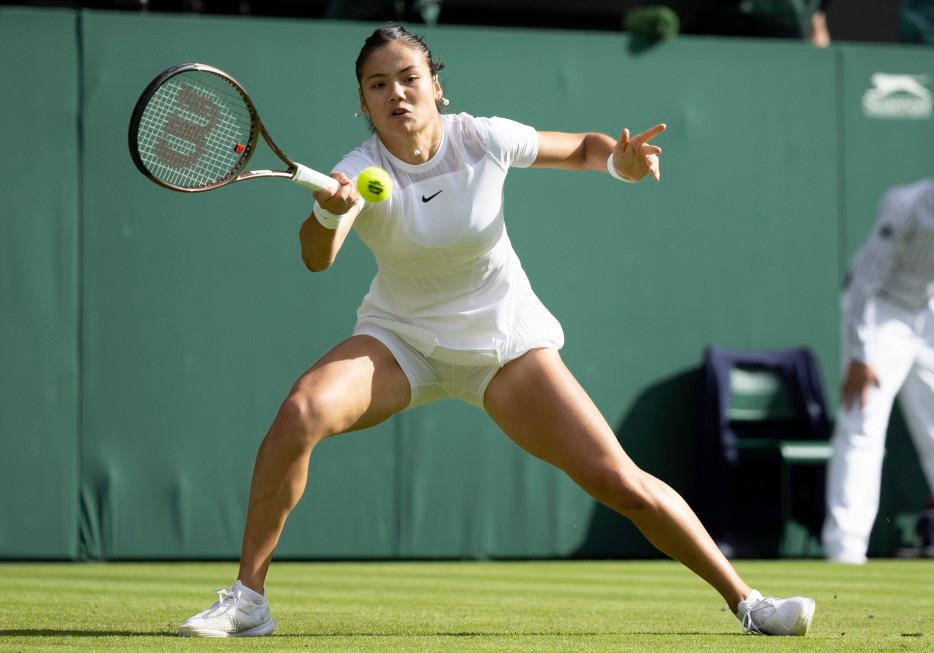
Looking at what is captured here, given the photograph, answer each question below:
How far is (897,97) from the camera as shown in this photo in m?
8.66

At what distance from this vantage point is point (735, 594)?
13.9 ft

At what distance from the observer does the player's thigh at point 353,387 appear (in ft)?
13.3

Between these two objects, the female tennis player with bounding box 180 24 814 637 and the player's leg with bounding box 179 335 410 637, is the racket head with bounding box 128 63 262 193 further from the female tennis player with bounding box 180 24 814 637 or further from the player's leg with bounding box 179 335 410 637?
the player's leg with bounding box 179 335 410 637

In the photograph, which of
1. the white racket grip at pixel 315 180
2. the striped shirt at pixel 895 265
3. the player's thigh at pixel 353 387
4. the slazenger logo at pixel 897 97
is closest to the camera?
the white racket grip at pixel 315 180

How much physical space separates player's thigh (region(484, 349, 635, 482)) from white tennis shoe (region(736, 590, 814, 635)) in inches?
19.8

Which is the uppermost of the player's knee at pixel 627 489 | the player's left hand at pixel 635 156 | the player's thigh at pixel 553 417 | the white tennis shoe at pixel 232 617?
the player's left hand at pixel 635 156

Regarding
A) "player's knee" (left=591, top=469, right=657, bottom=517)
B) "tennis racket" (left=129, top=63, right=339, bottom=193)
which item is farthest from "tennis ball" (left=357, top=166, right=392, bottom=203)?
"player's knee" (left=591, top=469, right=657, bottom=517)

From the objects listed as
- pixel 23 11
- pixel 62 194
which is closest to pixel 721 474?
pixel 62 194

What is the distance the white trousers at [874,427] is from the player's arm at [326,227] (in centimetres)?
423

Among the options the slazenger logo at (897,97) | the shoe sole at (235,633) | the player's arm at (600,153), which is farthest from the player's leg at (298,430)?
the slazenger logo at (897,97)

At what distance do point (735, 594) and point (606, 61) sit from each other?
15.2 ft

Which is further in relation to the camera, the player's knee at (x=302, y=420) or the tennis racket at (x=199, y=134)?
the tennis racket at (x=199, y=134)

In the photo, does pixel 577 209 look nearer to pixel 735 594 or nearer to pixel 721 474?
pixel 721 474

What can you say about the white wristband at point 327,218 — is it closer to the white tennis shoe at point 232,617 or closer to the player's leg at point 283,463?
the player's leg at point 283,463
